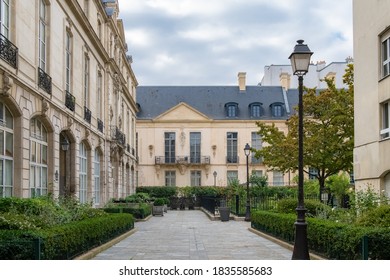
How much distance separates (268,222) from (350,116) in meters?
15.9

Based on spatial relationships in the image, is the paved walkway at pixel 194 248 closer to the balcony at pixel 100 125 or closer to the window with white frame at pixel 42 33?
the window with white frame at pixel 42 33

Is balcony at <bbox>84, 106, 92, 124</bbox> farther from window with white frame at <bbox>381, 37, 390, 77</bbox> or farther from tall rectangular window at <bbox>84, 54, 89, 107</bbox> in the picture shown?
window with white frame at <bbox>381, 37, 390, 77</bbox>

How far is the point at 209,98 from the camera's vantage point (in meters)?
66.0

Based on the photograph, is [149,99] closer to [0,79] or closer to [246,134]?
[246,134]

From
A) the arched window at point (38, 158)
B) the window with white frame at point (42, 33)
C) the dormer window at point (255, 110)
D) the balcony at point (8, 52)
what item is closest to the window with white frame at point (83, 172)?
the arched window at point (38, 158)

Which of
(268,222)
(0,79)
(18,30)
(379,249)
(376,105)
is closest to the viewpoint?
(379,249)

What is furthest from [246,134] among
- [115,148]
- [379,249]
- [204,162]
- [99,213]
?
[379,249]

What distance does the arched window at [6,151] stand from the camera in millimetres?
17453

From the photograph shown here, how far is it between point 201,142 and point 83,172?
3356 centimetres

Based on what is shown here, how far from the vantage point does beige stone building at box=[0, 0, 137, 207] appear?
1802 cm

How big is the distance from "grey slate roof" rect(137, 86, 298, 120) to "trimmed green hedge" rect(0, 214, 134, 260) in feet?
157

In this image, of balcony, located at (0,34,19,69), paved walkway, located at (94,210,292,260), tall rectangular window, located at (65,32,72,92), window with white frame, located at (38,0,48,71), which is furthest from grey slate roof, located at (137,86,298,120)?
balcony, located at (0,34,19,69)

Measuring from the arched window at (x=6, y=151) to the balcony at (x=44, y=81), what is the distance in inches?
114

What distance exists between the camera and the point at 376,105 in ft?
75.0
